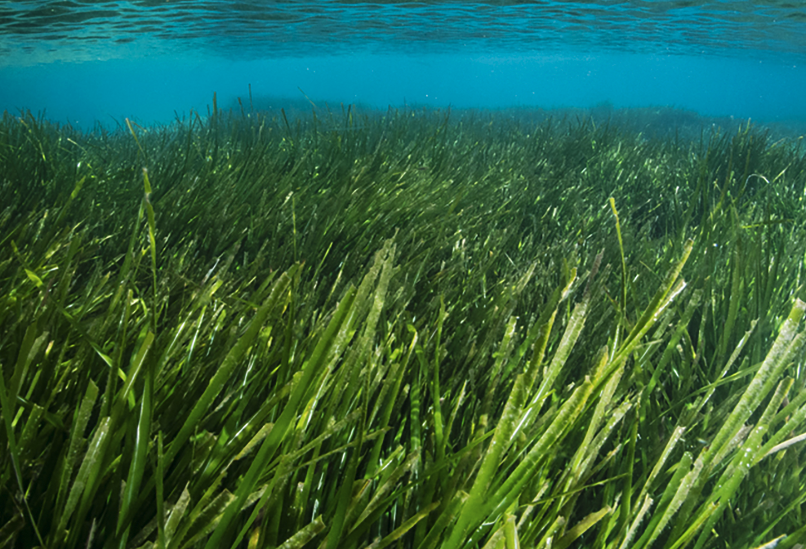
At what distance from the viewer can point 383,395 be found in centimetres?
79

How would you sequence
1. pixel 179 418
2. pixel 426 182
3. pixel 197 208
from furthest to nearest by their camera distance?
pixel 426 182
pixel 197 208
pixel 179 418

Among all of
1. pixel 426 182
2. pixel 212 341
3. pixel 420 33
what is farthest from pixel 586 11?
pixel 212 341

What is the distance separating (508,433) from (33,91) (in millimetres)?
126972

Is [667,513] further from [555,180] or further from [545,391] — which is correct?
[555,180]

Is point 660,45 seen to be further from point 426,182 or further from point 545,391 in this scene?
point 545,391

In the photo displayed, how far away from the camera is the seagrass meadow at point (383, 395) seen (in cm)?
58

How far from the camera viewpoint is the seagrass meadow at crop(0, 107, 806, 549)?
578mm

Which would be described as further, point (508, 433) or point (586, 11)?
point (586, 11)

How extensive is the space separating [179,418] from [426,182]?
2661 millimetres

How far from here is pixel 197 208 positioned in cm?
239

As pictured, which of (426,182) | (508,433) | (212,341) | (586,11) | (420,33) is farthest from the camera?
(420,33)

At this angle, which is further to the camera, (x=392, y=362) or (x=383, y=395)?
(x=392, y=362)

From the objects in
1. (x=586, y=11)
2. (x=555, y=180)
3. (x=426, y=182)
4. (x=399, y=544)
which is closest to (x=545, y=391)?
(x=399, y=544)

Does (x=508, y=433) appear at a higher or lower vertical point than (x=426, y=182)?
higher
